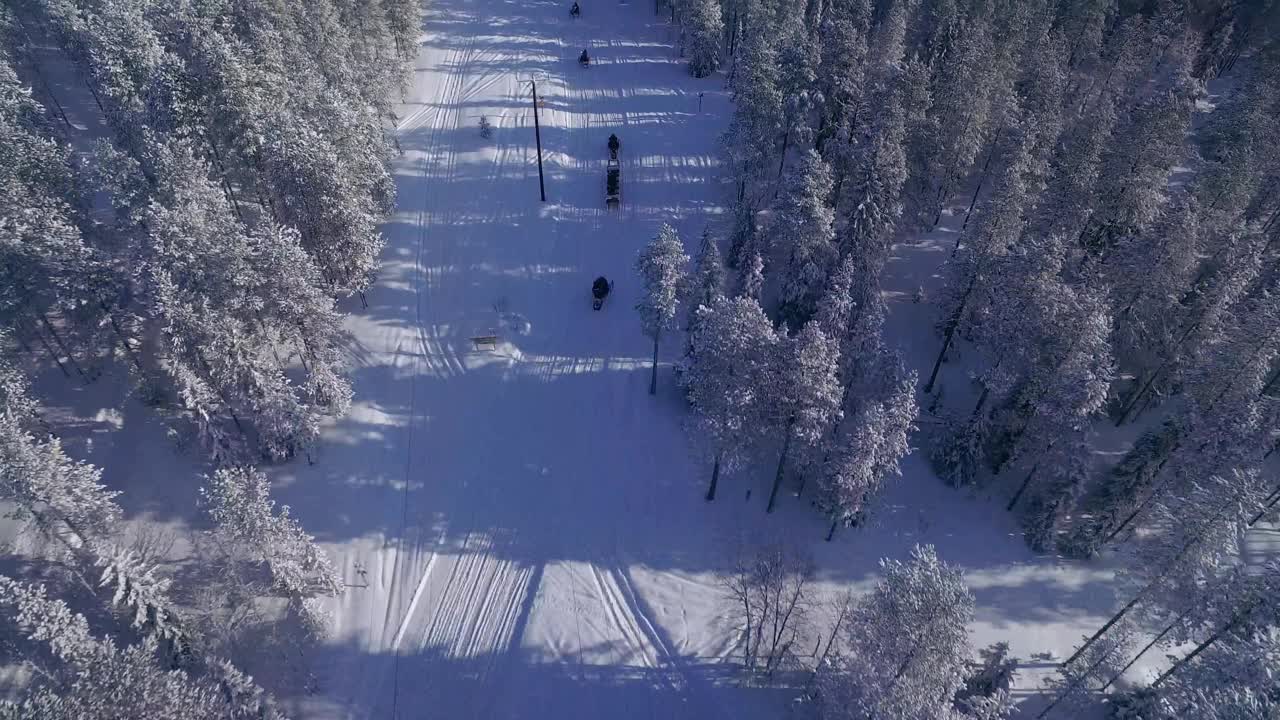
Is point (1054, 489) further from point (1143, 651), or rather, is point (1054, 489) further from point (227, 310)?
A: point (227, 310)

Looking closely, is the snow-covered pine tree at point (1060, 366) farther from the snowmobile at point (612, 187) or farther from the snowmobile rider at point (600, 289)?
the snowmobile at point (612, 187)

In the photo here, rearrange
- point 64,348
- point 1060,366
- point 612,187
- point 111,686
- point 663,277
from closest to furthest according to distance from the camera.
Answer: point 111,686 → point 1060,366 → point 663,277 → point 64,348 → point 612,187

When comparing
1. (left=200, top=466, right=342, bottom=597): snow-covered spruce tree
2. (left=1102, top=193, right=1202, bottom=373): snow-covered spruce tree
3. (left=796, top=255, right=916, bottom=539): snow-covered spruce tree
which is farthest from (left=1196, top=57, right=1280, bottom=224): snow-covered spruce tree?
(left=200, top=466, right=342, bottom=597): snow-covered spruce tree

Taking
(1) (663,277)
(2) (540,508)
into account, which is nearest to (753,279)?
(1) (663,277)

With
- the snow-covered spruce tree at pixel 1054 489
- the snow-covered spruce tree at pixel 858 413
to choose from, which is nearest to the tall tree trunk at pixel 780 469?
the snow-covered spruce tree at pixel 858 413

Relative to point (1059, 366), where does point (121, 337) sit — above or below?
below

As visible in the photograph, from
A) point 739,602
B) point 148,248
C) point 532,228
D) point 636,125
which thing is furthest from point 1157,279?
point 148,248

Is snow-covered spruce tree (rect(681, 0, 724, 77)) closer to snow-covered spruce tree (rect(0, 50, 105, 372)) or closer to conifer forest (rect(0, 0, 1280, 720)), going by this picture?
conifer forest (rect(0, 0, 1280, 720))
